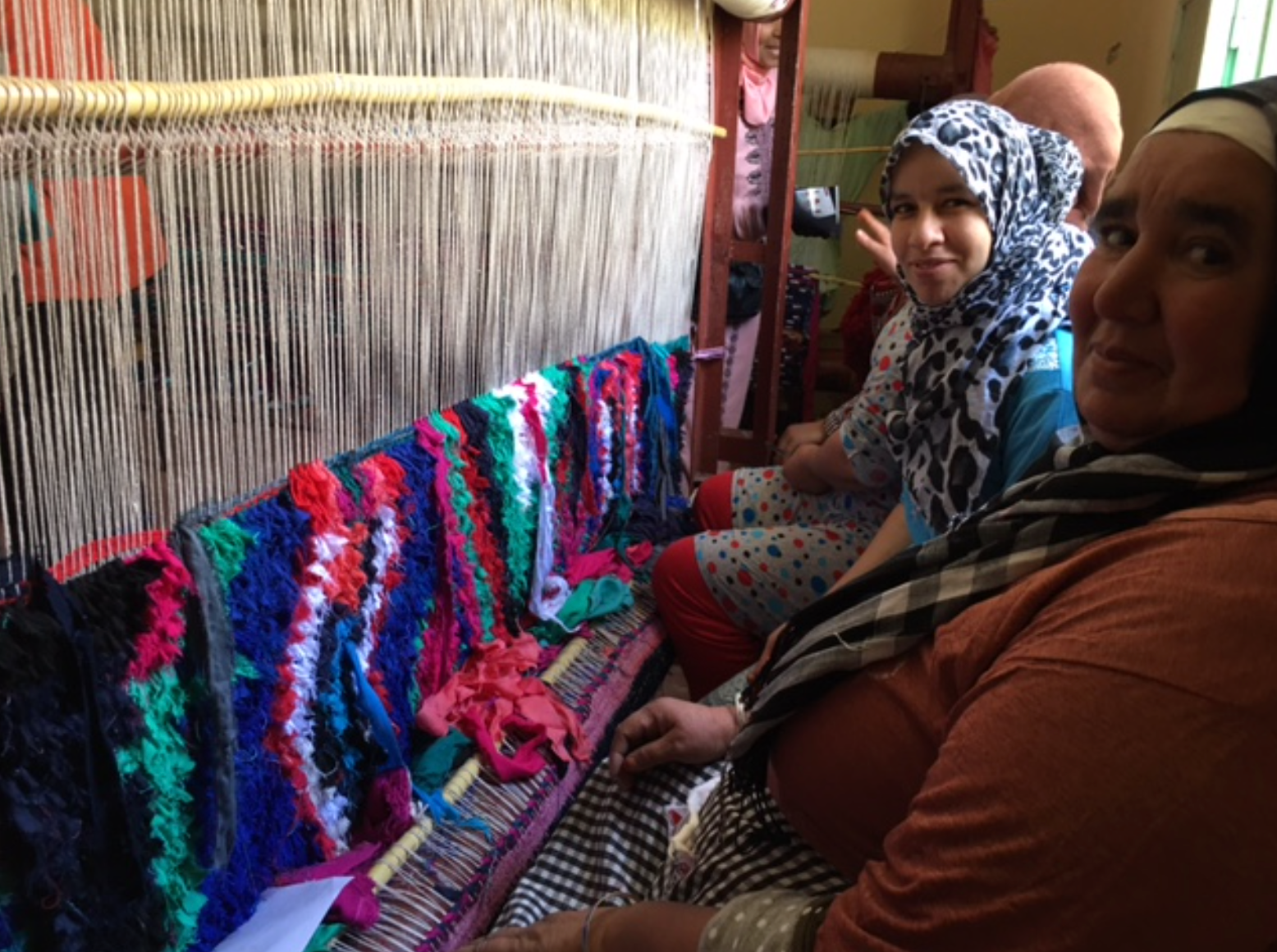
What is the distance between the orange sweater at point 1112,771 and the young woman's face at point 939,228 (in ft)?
2.87

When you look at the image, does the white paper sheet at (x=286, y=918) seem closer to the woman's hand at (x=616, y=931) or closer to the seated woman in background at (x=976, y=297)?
the woman's hand at (x=616, y=931)

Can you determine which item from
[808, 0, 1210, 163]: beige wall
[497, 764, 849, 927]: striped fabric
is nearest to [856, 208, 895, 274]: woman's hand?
[497, 764, 849, 927]: striped fabric

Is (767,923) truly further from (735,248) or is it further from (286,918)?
(735,248)

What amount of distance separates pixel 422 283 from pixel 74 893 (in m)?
0.74

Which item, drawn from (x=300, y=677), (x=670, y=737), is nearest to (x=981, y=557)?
(x=670, y=737)

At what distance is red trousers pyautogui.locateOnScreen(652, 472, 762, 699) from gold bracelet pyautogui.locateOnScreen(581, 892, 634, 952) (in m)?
0.79

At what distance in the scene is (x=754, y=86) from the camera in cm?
280

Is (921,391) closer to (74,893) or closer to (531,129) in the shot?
(531,129)

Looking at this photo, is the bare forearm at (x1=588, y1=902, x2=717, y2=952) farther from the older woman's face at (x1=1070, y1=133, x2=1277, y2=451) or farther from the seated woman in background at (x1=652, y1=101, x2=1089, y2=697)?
the seated woman in background at (x1=652, y1=101, x2=1089, y2=697)

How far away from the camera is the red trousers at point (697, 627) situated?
185 centimetres

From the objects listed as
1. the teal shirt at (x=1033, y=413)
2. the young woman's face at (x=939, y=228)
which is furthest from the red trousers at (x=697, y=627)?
the young woman's face at (x=939, y=228)

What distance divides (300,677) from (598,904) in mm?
391

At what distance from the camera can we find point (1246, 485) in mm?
599

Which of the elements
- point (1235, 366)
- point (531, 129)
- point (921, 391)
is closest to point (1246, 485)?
point (1235, 366)
